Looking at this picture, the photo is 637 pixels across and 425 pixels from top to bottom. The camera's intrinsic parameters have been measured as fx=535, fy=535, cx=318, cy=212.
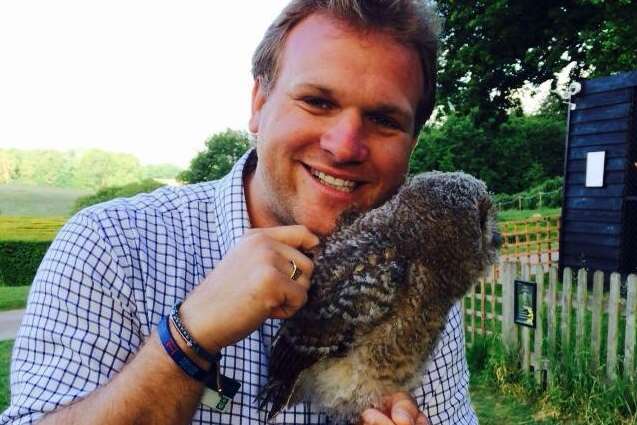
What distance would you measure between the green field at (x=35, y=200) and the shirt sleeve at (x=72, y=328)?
3583 centimetres

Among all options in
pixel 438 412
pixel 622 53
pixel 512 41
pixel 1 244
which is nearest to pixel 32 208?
pixel 1 244

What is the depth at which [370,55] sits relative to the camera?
6.43 feet

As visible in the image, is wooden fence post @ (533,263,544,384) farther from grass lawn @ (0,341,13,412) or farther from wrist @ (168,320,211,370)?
grass lawn @ (0,341,13,412)

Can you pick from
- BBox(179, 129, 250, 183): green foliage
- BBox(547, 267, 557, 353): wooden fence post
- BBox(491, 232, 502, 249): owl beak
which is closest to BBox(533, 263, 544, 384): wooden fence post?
BBox(547, 267, 557, 353): wooden fence post

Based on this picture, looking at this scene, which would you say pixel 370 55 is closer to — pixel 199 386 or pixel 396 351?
pixel 396 351

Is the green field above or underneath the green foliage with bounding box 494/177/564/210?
underneath

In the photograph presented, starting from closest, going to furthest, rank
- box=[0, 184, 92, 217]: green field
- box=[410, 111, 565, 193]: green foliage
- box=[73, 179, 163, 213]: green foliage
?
box=[73, 179, 163, 213]: green foliage, box=[410, 111, 565, 193]: green foliage, box=[0, 184, 92, 217]: green field

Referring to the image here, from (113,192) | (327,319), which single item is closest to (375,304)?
(327,319)

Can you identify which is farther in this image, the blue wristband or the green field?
the green field

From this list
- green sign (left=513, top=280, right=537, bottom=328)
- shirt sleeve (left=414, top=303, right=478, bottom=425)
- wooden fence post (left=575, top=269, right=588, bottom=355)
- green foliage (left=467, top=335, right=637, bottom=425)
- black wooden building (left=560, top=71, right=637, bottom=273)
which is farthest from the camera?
black wooden building (left=560, top=71, right=637, bottom=273)

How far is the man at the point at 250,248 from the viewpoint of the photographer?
4.87ft

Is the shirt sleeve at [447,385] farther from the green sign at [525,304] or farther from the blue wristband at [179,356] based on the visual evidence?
the green sign at [525,304]

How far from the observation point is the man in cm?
149

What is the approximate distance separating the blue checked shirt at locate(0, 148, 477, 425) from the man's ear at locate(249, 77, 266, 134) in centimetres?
28
